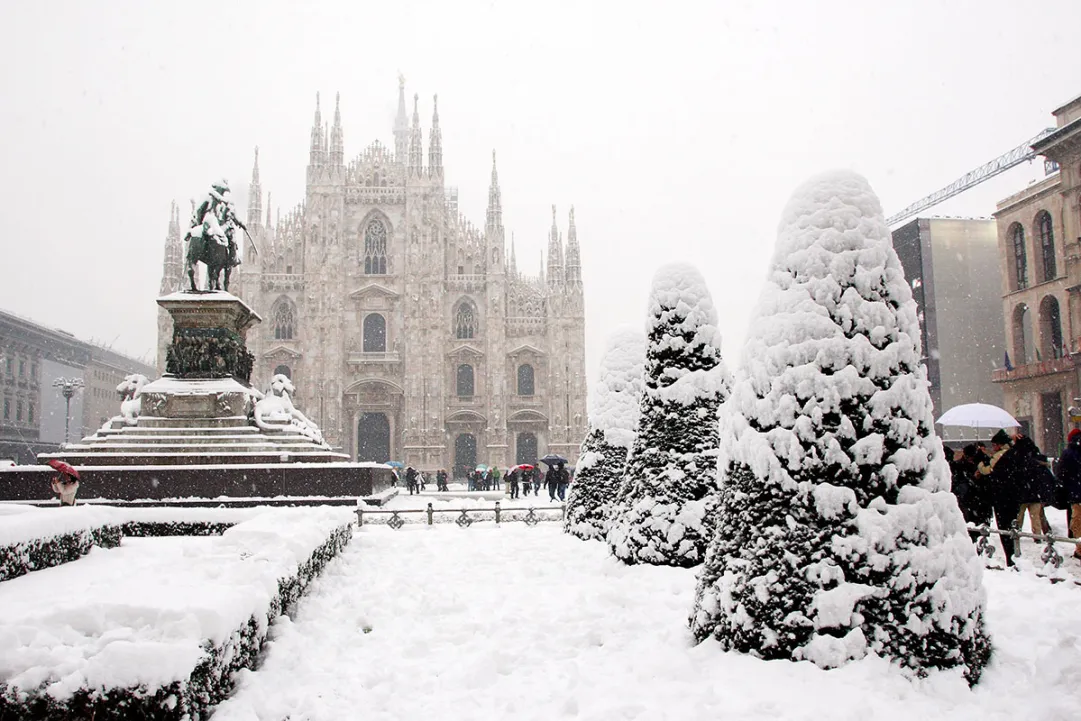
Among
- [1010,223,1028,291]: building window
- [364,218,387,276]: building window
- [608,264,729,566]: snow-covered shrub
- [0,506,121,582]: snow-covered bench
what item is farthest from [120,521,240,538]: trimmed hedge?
[364,218,387,276]: building window

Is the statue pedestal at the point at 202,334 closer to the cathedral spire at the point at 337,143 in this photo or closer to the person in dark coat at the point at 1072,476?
the person in dark coat at the point at 1072,476

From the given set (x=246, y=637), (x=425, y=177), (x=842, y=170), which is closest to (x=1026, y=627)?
(x=842, y=170)

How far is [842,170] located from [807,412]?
1718 millimetres

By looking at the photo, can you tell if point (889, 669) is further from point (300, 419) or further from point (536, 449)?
point (536, 449)

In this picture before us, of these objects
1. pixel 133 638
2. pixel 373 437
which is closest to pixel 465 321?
pixel 373 437

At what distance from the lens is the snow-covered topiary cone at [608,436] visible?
12141 mm

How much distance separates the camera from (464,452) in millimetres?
48000

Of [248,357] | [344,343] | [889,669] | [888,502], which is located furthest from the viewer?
[344,343]

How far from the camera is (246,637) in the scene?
4.60 m

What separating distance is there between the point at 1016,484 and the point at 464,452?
39996 mm

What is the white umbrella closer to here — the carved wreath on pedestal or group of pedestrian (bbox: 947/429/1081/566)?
group of pedestrian (bbox: 947/429/1081/566)

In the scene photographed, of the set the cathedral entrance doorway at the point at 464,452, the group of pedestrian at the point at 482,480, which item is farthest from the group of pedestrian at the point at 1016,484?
the cathedral entrance doorway at the point at 464,452

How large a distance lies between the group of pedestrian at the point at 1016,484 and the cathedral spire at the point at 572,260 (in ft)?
128

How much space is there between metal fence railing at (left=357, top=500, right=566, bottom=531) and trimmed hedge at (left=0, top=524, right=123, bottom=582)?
7413 millimetres
